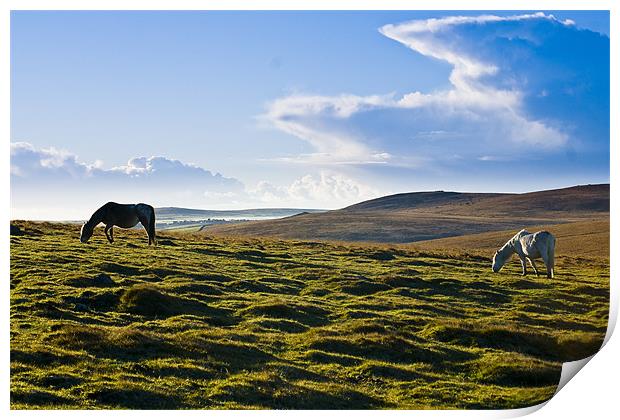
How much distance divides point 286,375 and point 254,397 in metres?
1.58

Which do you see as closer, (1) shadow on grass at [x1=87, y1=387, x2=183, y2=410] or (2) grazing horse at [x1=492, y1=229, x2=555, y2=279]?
(1) shadow on grass at [x1=87, y1=387, x2=183, y2=410]

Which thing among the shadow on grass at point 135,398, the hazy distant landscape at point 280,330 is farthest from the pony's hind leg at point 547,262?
the shadow on grass at point 135,398

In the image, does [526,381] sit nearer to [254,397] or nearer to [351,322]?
[351,322]

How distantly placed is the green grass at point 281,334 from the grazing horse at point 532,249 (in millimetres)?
1387

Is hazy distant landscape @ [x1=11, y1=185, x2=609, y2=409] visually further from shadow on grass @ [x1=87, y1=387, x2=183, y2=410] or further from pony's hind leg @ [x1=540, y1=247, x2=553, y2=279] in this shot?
pony's hind leg @ [x1=540, y1=247, x2=553, y2=279]

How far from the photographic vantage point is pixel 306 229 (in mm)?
122938

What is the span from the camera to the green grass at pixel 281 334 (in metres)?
15.0

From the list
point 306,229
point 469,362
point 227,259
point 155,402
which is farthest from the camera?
point 306,229

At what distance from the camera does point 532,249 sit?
32875 millimetres

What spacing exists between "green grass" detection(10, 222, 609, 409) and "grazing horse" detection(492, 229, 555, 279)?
4.55 ft

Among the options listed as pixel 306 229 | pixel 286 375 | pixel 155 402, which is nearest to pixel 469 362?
pixel 286 375

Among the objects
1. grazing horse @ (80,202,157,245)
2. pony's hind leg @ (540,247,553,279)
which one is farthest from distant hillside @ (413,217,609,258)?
grazing horse @ (80,202,157,245)

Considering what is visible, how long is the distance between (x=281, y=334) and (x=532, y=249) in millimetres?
18174

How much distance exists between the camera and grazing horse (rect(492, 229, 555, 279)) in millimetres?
31825
